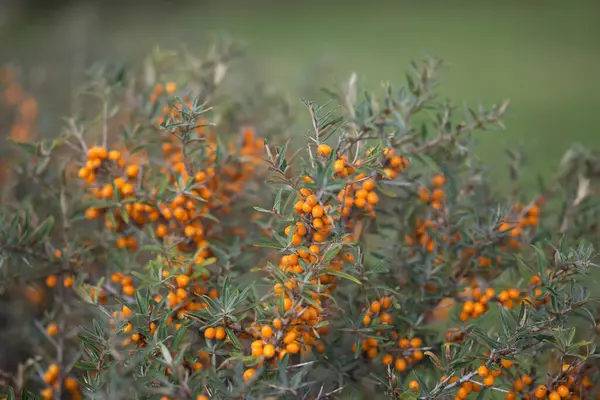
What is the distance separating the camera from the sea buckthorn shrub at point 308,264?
1.53 metres

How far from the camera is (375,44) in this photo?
360 inches

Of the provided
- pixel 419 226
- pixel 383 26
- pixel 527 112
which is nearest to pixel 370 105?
pixel 419 226

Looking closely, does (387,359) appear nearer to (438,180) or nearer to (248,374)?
(248,374)

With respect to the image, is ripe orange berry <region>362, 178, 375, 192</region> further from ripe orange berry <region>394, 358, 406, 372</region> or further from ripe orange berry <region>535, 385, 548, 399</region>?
ripe orange berry <region>535, 385, 548, 399</region>

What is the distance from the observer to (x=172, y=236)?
1.85m

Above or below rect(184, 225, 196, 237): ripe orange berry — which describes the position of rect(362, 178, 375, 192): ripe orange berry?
above

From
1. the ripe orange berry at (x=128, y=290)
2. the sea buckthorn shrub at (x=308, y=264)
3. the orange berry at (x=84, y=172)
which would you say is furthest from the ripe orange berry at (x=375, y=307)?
the orange berry at (x=84, y=172)

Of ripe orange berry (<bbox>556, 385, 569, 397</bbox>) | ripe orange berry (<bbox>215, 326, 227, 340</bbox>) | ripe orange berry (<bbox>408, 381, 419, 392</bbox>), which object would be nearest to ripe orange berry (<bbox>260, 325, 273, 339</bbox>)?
ripe orange berry (<bbox>215, 326, 227, 340</bbox>)

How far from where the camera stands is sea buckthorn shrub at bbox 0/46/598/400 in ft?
5.01

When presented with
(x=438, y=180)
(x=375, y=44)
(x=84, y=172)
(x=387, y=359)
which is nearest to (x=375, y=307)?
(x=387, y=359)

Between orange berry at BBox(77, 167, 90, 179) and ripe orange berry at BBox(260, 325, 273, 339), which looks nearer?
ripe orange berry at BBox(260, 325, 273, 339)

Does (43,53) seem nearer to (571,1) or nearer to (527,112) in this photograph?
(527,112)

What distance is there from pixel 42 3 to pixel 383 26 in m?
5.16

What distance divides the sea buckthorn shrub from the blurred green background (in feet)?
4.78
